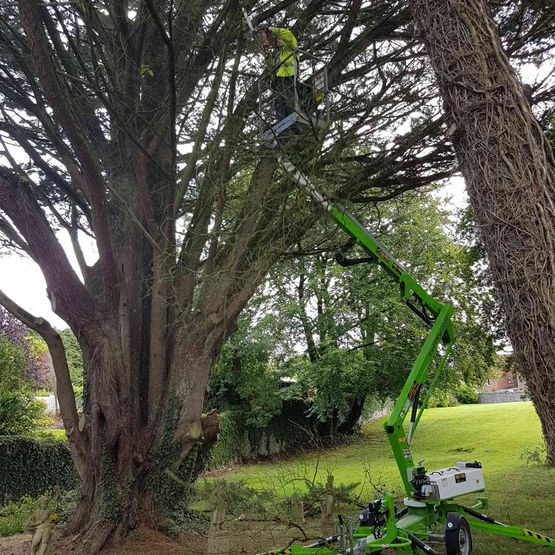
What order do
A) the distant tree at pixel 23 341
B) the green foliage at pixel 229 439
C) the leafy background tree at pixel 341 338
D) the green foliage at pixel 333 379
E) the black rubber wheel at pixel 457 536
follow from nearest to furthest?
the black rubber wheel at pixel 457 536
the distant tree at pixel 23 341
the leafy background tree at pixel 341 338
the green foliage at pixel 229 439
the green foliage at pixel 333 379

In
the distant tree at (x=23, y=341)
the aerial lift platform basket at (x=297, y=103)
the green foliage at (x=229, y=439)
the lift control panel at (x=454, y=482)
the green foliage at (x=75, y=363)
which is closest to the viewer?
the lift control panel at (x=454, y=482)

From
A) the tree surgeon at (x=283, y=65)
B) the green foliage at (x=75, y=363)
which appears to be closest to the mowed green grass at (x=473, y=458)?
the tree surgeon at (x=283, y=65)

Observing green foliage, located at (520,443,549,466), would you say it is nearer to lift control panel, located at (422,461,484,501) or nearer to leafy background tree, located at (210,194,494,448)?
leafy background tree, located at (210,194,494,448)

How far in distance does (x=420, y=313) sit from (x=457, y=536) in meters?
2.58

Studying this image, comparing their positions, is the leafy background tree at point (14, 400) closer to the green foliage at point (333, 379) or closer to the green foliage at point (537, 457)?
the green foliage at point (333, 379)

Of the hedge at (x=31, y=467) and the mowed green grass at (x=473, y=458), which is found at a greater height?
the hedge at (x=31, y=467)

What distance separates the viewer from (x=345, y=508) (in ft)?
25.6

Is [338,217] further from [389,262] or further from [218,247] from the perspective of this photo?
[218,247]

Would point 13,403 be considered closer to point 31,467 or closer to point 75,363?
point 31,467

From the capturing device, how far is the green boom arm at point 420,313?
574 centimetres

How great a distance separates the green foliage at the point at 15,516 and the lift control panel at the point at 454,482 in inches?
206

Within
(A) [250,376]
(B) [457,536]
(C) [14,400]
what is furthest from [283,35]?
(A) [250,376]

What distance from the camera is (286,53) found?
19.2ft

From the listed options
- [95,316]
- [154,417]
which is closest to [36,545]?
[154,417]
